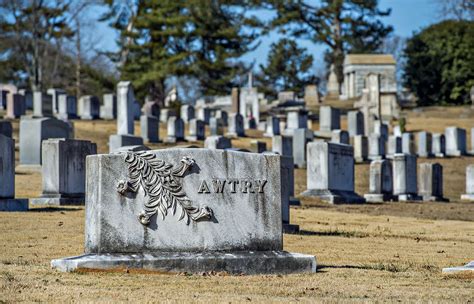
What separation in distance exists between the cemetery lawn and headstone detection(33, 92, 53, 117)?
21.8 m

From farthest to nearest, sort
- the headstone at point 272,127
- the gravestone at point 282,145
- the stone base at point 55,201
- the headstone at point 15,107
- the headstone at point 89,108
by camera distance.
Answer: the headstone at point 272,127, the headstone at point 89,108, the headstone at point 15,107, the gravestone at point 282,145, the stone base at point 55,201

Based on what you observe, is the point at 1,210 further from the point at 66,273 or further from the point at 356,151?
the point at 356,151

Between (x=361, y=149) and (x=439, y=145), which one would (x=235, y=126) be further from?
(x=439, y=145)

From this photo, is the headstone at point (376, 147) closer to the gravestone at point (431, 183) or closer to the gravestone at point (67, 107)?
the gravestone at point (431, 183)

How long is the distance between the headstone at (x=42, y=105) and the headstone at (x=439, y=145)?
15834 millimetres

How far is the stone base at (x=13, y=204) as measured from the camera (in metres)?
17.0

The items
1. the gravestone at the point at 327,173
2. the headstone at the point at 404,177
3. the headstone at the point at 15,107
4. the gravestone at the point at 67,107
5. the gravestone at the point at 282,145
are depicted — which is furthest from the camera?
the gravestone at the point at 67,107

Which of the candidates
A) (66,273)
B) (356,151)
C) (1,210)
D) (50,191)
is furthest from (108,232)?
(356,151)

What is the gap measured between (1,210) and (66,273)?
7.33 metres

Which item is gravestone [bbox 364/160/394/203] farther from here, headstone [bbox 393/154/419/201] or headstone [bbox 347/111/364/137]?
headstone [bbox 347/111/364/137]

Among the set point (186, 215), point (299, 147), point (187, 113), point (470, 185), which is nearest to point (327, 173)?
point (470, 185)

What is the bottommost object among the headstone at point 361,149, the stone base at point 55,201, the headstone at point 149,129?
the stone base at point 55,201

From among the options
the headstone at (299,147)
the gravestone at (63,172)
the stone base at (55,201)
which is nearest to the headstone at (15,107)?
the headstone at (299,147)

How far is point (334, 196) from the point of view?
2620cm
